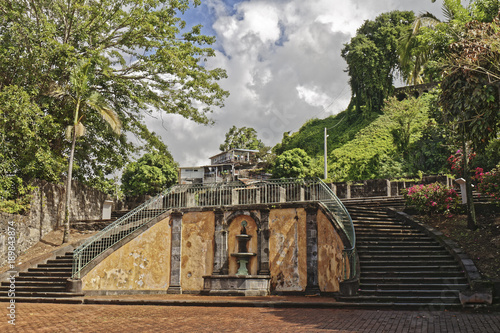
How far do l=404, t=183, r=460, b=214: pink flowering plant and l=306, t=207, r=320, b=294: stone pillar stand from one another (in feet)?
13.9

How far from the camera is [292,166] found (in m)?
37.0

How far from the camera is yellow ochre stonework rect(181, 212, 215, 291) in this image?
17.9 metres

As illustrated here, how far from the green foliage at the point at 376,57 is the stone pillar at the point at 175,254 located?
29484 millimetres

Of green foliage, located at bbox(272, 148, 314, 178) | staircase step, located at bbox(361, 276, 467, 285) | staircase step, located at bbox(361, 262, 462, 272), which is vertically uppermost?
green foliage, located at bbox(272, 148, 314, 178)

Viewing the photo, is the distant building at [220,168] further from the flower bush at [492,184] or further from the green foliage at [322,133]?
the flower bush at [492,184]

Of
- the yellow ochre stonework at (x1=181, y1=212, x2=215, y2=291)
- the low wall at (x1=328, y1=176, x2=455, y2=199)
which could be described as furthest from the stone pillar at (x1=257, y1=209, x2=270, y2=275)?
the low wall at (x1=328, y1=176, x2=455, y2=199)

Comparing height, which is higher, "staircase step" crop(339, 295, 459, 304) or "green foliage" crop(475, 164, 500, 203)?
"green foliage" crop(475, 164, 500, 203)

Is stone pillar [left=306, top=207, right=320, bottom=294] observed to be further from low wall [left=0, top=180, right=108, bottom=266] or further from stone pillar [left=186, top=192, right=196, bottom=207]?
low wall [left=0, top=180, right=108, bottom=266]

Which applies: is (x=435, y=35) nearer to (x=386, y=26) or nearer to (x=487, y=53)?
(x=487, y=53)

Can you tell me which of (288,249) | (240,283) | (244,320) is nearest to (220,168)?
(288,249)

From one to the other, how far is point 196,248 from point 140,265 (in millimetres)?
2315

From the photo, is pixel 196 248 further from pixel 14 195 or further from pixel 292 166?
pixel 292 166

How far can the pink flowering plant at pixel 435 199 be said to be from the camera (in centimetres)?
1692

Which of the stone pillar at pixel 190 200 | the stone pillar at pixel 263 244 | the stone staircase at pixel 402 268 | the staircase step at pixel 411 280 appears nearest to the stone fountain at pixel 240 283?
the stone pillar at pixel 263 244
